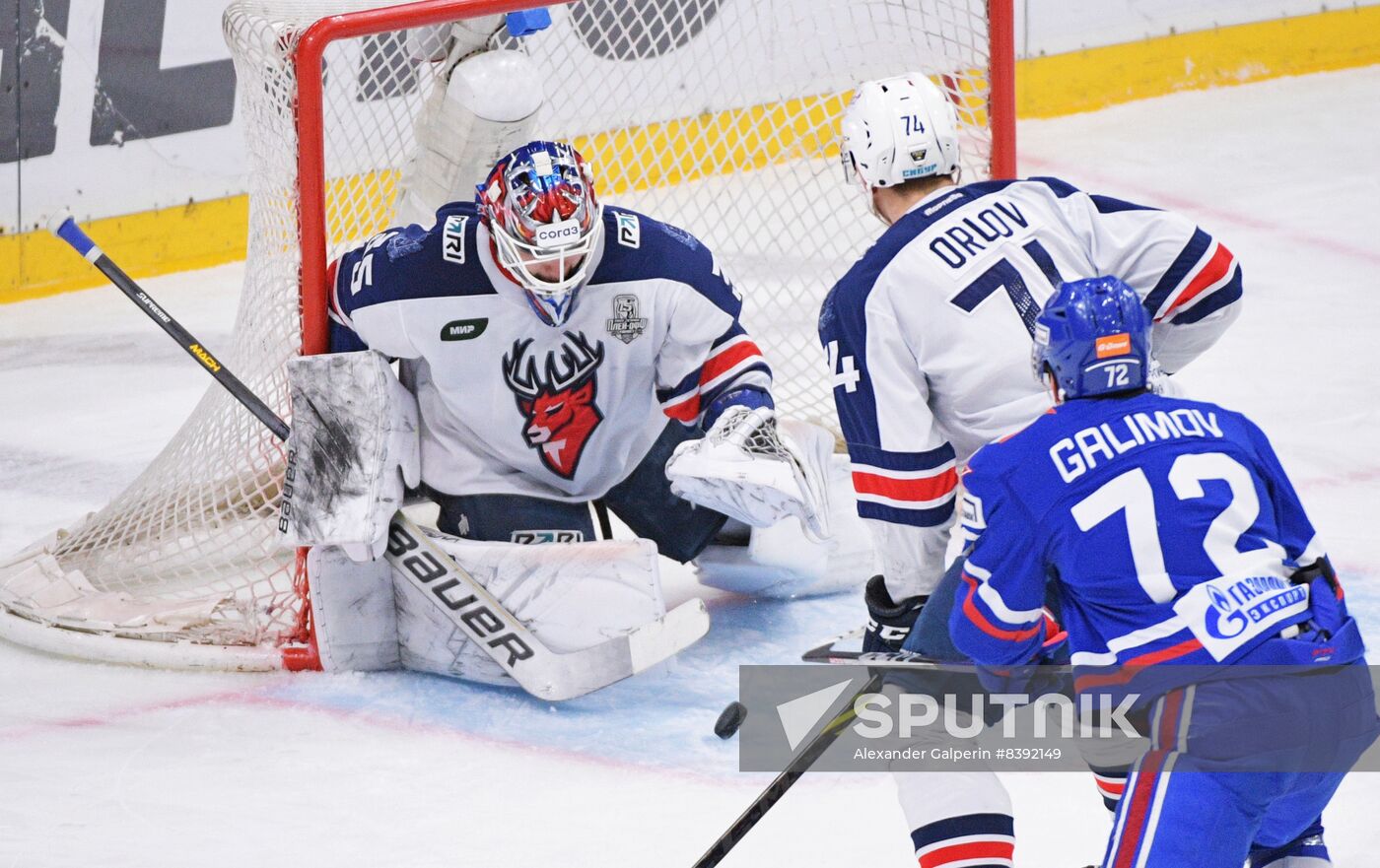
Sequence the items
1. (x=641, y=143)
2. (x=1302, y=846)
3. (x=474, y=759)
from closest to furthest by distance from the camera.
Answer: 1. (x=1302, y=846)
2. (x=474, y=759)
3. (x=641, y=143)

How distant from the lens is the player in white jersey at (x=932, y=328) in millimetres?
2436

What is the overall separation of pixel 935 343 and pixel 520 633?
1.06 meters

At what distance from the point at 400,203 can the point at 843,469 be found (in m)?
1.17

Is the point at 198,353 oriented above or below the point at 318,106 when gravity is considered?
below

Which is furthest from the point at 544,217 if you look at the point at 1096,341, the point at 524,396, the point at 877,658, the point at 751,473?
the point at 1096,341

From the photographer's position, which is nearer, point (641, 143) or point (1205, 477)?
point (1205, 477)

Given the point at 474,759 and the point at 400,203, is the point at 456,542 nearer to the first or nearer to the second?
the point at 474,759

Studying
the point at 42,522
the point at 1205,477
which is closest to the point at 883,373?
the point at 1205,477

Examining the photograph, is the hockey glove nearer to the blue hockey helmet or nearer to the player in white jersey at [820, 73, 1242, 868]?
the player in white jersey at [820, 73, 1242, 868]

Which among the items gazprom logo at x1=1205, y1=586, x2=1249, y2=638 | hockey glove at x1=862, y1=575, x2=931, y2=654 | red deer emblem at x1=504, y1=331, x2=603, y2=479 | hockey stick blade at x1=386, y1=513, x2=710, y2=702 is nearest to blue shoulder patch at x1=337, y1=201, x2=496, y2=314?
red deer emblem at x1=504, y1=331, x2=603, y2=479

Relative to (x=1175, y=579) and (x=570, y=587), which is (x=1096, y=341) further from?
(x=570, y=587)

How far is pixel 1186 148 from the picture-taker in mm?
6582

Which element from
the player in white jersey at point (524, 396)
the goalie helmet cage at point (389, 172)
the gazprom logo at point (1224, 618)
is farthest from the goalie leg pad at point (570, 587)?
the gazprom logo at point (1224, 618)

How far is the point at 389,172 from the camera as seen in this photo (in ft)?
12.6
